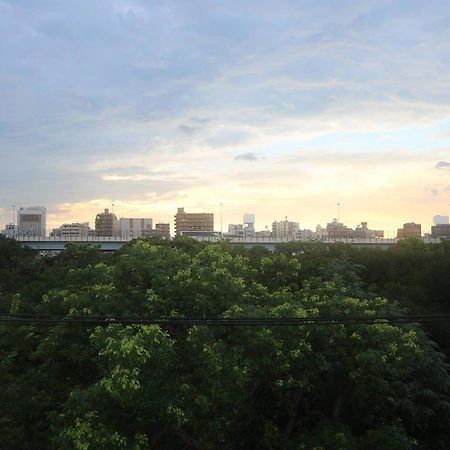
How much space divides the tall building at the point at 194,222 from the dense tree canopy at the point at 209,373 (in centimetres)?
15042

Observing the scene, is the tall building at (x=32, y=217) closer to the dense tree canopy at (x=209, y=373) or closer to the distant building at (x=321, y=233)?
the distant building at (x=321, y=233)

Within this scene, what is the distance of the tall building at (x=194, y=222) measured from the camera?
173 meters

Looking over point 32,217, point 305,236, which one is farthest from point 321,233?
point 32,217

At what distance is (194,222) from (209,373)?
531ft

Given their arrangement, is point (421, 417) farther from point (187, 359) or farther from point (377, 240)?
point (377, 240)

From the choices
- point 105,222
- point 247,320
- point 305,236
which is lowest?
point 247,320

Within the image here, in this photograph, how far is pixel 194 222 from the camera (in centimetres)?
17538

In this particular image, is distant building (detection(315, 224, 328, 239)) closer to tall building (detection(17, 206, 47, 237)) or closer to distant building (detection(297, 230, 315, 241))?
distant building (detection(297, 230, 315, 241))

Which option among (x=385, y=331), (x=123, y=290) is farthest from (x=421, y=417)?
(x=123, y=290)

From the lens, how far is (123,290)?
18.6m

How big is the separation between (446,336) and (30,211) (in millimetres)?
168968

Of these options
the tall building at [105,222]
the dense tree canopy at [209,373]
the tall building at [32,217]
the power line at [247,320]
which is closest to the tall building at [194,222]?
the tall building at [105,222]

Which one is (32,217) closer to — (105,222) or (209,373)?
(105,222)

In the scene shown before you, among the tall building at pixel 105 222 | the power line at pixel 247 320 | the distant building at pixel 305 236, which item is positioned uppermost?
the tall building at pixel 105 222
